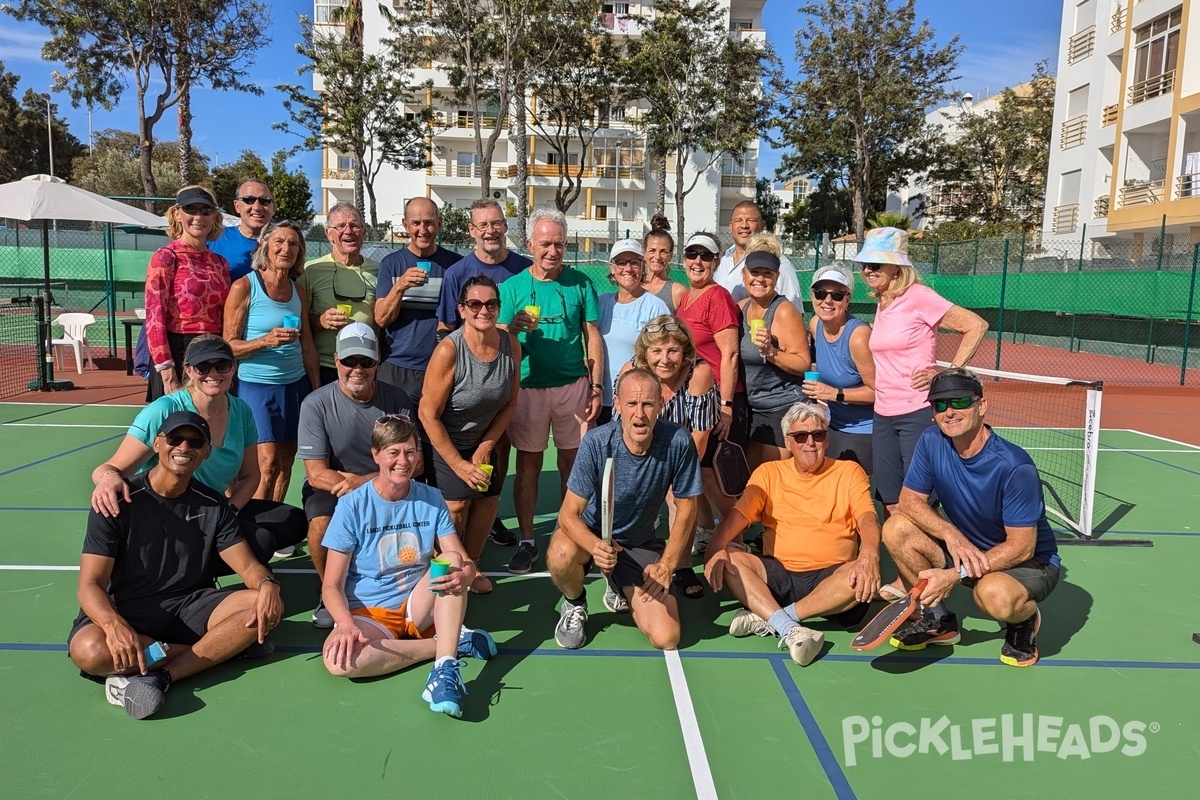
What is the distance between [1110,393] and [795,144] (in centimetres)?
2796

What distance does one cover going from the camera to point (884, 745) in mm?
3445

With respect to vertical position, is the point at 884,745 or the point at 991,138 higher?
the point at 991,138

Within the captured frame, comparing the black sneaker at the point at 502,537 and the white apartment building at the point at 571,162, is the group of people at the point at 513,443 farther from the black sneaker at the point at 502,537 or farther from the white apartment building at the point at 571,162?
the white apartment building at the point at 571,162

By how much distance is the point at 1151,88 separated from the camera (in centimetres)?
2533

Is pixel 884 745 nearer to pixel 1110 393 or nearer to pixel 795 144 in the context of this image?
pixel 1110 393

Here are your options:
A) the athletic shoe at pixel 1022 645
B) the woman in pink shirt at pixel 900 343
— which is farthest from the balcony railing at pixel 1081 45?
the athletic shoe at pixel 1022 645

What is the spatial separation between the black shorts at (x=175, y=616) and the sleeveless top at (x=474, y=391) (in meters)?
1.55

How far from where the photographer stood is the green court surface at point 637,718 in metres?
3.15

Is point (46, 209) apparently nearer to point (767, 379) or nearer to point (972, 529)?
point (767, 379)

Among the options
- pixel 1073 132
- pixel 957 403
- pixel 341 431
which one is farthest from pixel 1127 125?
pixel 341 431

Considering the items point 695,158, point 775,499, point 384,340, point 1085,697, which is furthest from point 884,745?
point 695,158

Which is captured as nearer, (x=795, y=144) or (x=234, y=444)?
(x=234, y=444)

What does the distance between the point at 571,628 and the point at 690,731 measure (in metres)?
0.99

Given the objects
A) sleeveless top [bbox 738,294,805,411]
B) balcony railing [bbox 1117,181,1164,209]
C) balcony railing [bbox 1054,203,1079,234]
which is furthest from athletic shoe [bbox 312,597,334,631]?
balcony railing [bbox 1054,203,1079,234]
